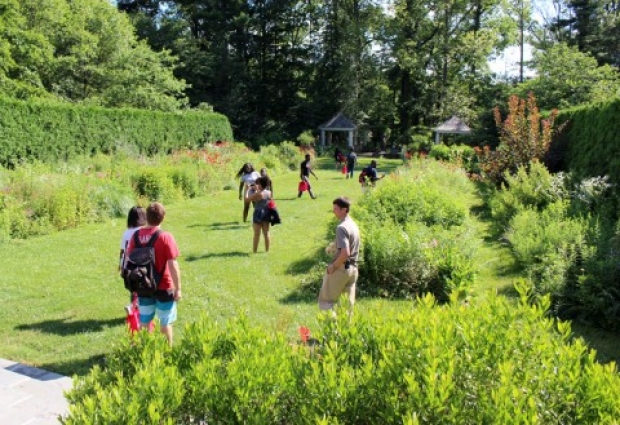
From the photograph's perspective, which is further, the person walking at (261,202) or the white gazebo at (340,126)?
the white gazebo at (340,126)

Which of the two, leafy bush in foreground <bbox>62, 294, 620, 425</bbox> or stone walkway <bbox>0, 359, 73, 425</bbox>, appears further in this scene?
stone walkway <bbox>0, 359, 73, 425</bbox>

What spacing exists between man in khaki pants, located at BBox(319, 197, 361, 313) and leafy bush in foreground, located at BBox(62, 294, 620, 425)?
2357 mm

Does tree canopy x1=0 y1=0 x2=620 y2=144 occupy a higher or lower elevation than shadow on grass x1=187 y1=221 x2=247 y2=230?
higher

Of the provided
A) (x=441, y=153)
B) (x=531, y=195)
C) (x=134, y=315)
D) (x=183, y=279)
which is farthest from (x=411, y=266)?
(x=441, y=153)

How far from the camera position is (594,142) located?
1390 cm

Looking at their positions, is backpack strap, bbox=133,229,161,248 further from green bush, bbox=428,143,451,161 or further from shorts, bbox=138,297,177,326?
green bush, bbox=428,143,451,161

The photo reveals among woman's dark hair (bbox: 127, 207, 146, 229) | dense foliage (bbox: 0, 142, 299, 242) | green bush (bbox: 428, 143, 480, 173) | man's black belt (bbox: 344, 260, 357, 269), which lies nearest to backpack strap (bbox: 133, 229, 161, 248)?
woman's dark hair (bbox: 127, 207, 146, 229)

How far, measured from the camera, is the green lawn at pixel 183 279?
19.2 ft

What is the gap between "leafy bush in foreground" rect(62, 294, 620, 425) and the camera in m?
2.38

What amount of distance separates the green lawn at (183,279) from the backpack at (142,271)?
0.61m

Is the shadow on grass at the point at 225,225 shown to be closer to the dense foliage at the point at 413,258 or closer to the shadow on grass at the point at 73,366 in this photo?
the dense foliage at the point at 413,258

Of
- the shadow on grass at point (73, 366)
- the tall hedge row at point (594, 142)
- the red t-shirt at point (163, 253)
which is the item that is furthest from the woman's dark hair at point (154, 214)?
the tall hedge row at point (594, 142)

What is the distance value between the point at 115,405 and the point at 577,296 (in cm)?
611

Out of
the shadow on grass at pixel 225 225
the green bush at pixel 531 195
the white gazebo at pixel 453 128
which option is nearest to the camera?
the green bush at pixel 531 195
